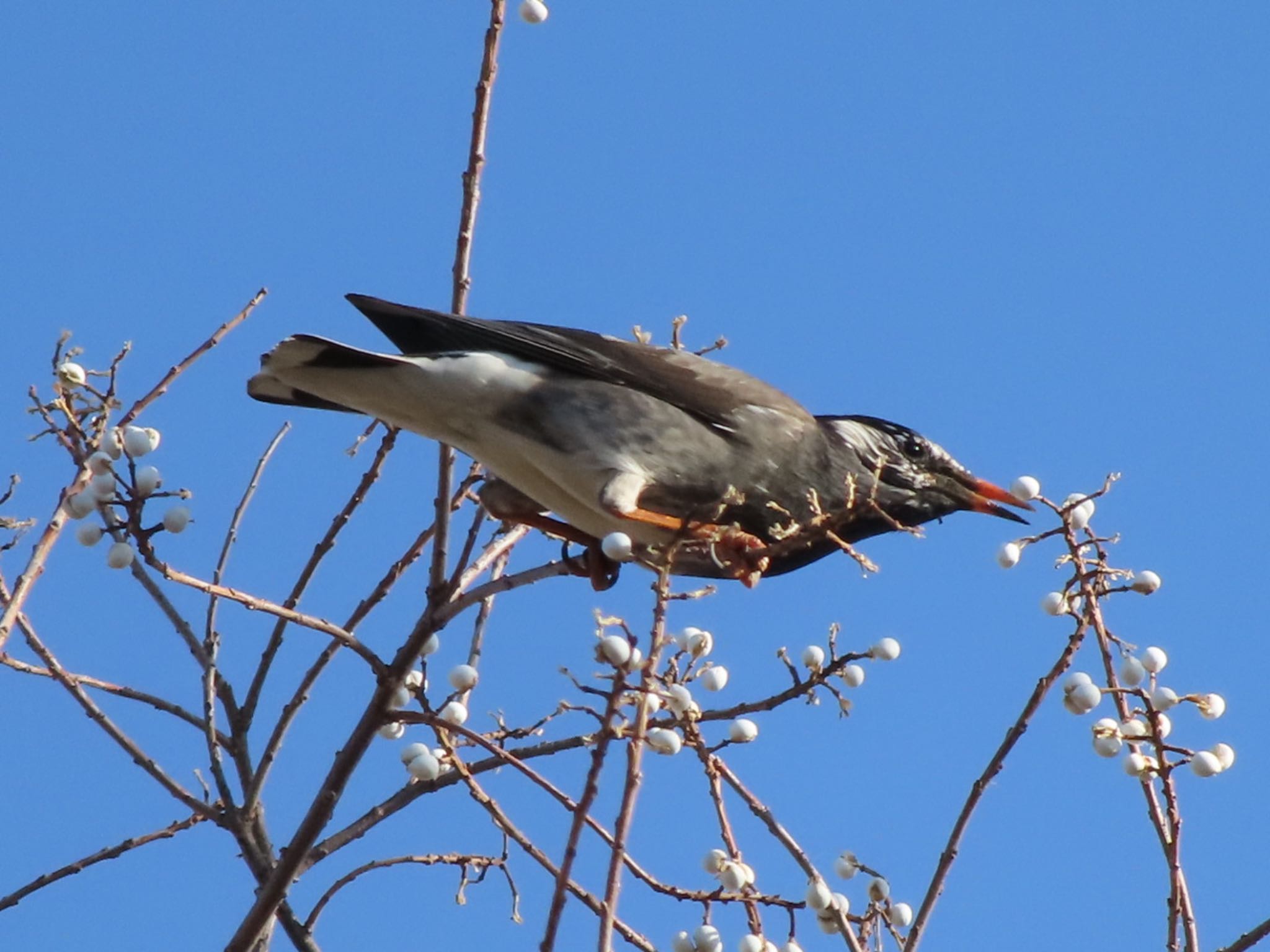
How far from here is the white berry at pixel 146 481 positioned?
3.14 m

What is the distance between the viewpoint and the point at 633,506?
4.40 m

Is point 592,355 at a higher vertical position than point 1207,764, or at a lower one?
higher

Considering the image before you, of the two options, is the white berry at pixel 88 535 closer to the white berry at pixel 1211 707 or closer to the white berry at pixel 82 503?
the white berry at pixel 82 503

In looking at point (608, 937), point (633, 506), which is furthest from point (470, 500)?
point (608, 937)

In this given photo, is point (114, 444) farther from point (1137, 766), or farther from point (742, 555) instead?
point (1137, 766)

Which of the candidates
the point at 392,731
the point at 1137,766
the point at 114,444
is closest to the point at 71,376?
the point at 114,444

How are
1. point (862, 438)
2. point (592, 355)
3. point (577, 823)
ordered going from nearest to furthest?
point (577, 823)
point (592, 355)
point (862, 438)

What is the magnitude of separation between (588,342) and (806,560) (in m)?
0.97

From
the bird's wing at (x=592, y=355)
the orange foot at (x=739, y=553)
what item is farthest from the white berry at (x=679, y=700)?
the bird's wing at (x=592, y=355)

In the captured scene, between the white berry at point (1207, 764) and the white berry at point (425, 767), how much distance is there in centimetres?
160

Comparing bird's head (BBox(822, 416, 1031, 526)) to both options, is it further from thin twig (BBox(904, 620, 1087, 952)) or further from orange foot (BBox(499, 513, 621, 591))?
thin twig (BBox(904, 620, 1087, 952))

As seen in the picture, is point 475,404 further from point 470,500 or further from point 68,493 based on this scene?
point 68,493

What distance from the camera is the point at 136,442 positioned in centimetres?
321

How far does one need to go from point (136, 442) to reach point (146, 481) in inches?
4.7
